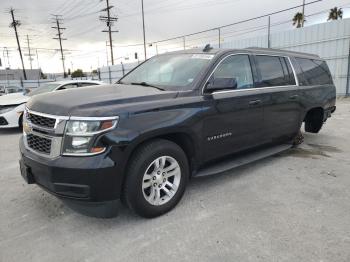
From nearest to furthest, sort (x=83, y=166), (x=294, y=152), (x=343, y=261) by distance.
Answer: (x=343, y=261) < (x=83, y=166) < (x=294, y=152)

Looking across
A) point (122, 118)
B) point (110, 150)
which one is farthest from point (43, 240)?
point (122, 118)

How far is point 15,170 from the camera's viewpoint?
16.3ft

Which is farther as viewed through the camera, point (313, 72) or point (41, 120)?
point (313, 72)

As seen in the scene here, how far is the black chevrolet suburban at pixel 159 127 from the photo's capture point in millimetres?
2766

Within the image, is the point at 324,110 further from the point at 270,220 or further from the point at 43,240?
the point at 43,240

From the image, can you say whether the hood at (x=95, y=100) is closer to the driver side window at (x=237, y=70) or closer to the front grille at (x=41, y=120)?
the front grille at (x=41, y=120)

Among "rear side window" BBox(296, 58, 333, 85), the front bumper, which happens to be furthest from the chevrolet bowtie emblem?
"rear side window" BBox(296, 58, 333, 85)

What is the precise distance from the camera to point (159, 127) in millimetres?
3104

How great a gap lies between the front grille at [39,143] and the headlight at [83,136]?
27 cm

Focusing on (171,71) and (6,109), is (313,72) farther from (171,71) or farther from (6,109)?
(6,109)

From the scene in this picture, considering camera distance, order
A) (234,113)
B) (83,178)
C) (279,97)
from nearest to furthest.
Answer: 1. (83,178)
2. (234,113)
3. (279,97)

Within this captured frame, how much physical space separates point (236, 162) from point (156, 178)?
4.60ft

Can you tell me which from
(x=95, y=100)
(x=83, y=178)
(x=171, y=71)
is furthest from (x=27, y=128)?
(x=171, y=71)

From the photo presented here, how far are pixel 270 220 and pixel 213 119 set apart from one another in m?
1.31
